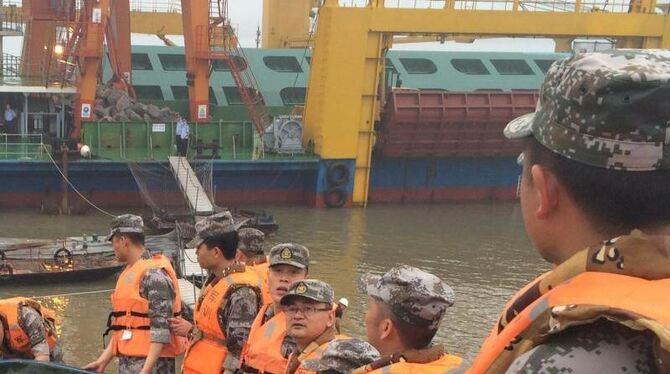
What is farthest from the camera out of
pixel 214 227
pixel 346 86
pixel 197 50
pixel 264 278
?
pixel 197 50

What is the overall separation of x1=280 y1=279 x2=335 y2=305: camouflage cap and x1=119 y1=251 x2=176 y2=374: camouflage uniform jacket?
1391 millimetres

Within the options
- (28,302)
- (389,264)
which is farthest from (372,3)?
(28,302)

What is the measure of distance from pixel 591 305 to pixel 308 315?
7.74 ft

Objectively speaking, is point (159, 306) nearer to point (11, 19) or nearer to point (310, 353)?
point (310, 353)

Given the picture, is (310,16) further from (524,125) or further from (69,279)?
(524,125)

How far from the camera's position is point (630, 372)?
105 cm

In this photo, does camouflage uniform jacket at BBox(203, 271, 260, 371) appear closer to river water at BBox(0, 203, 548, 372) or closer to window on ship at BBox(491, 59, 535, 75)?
river water at BBox(0, 203, 548, 372)

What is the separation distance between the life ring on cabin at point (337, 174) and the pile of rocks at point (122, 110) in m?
4.76

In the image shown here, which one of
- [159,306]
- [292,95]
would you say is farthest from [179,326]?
[292,95]

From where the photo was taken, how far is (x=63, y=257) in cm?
1318

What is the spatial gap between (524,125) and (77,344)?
10281 mm

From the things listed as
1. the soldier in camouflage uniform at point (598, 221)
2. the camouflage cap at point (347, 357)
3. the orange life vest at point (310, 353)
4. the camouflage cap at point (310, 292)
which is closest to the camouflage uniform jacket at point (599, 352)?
the soldier in camouflage uniform at point (598, 221)

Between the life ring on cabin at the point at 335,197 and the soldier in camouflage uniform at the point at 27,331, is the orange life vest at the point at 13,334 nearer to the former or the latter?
the soldier in camouflage uniform at the point at 27,331

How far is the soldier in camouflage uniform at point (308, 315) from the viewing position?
131 inches
